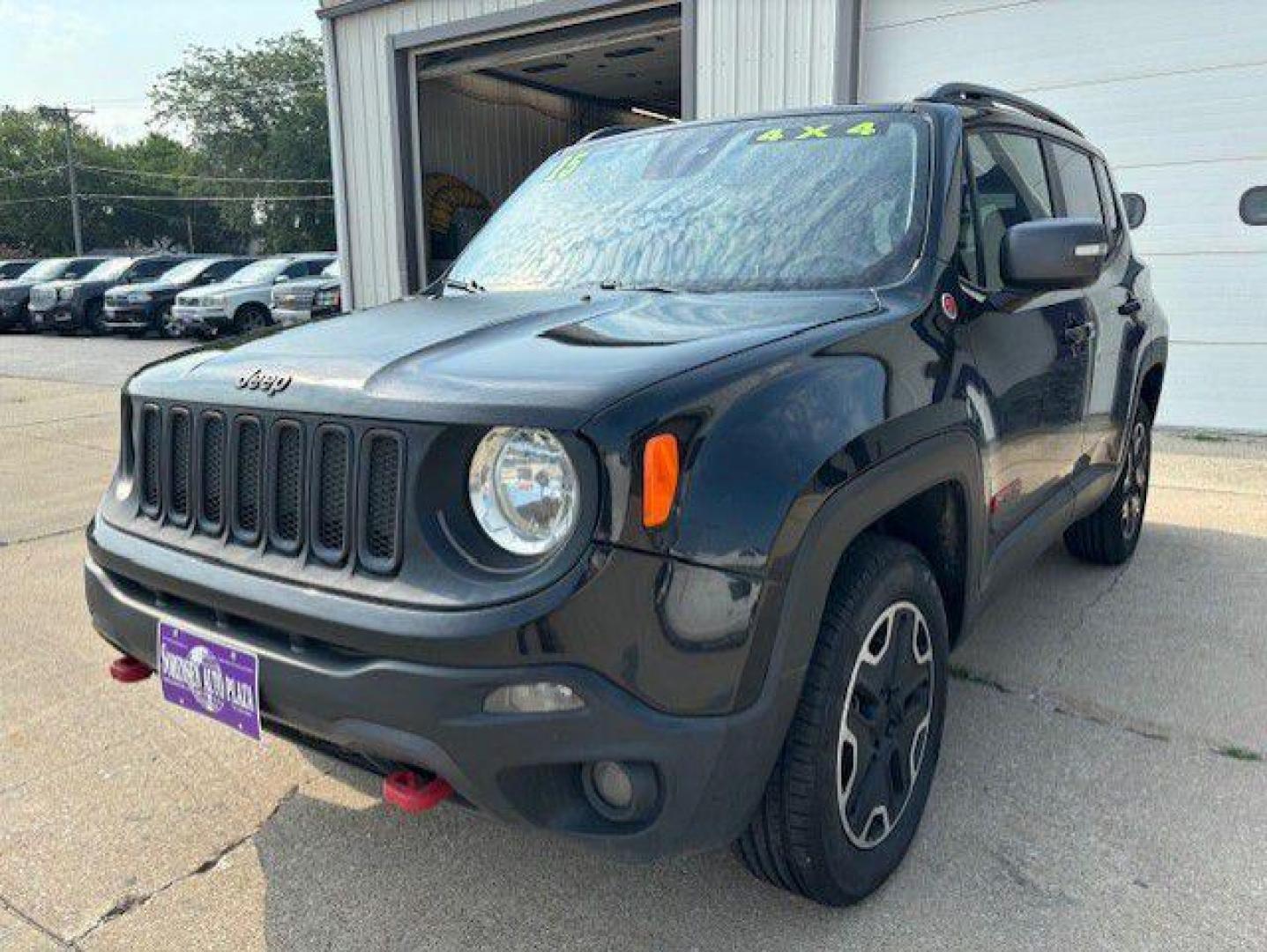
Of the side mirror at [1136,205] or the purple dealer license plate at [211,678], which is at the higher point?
the side mirror at [1136,205]

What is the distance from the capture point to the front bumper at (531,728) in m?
1.72

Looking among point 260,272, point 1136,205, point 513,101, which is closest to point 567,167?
point 1136,205

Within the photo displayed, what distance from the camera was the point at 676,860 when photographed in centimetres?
245

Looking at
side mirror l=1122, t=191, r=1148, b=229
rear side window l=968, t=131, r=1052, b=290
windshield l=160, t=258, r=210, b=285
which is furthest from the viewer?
windshield l=160, t=258, r=210, b=285

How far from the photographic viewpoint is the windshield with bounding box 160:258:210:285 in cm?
2108

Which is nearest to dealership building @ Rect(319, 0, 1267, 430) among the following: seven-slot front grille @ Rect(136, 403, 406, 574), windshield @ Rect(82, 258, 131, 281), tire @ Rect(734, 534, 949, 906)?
tire @ Rect(734, 534, 949, 906)

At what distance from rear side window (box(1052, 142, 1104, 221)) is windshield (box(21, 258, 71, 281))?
80.5ft

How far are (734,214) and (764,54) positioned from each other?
21.5ft

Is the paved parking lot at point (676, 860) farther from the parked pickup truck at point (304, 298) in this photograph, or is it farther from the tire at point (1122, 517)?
the parked pickup truck at point (304, 298)

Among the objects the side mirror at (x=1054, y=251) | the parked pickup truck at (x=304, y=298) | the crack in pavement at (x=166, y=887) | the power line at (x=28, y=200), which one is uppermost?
the power line at (x=28, y=200)

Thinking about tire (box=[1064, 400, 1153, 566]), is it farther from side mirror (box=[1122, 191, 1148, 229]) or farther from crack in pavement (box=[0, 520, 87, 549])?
crack in pavement (box=[0, 520, 87, 549])

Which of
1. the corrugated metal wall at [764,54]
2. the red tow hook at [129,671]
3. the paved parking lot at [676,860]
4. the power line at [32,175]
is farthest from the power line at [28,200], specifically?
the red tow hook at [129,671]

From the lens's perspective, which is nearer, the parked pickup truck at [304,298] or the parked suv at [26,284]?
the parked pickup truck at [304,298]

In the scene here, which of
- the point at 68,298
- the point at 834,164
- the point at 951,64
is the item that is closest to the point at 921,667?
the point at 834,164
